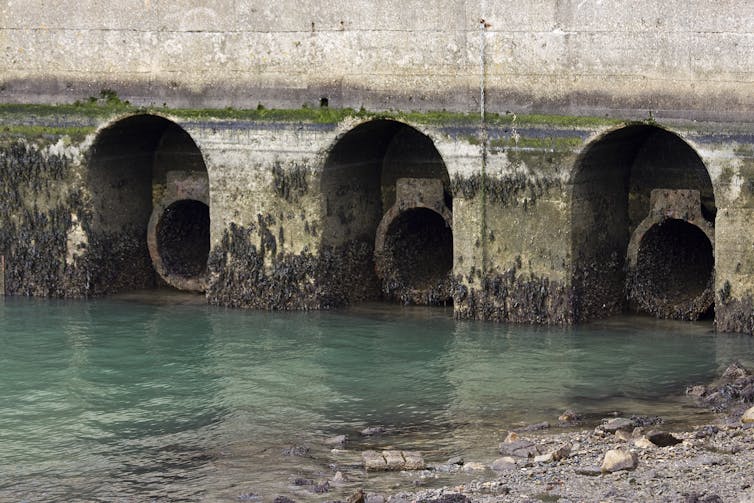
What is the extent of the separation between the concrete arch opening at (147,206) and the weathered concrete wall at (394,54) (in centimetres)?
111

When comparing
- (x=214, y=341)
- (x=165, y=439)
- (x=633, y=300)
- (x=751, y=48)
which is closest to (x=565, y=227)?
(x=633, y=300)

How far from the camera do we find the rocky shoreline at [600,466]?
1388cm

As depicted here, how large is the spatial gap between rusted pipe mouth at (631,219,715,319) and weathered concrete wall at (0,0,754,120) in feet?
7.15

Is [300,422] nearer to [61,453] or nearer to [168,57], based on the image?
[61,453]

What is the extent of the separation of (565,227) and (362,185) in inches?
127

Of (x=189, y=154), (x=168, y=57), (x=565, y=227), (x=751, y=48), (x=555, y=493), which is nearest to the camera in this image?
(x=555, y=493)

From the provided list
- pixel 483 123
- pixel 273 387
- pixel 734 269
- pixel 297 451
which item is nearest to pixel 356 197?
pixel 483 123

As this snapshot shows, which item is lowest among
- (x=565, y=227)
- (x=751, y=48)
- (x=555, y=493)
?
(x=555, y=493)

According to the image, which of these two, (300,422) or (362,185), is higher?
(362,185)

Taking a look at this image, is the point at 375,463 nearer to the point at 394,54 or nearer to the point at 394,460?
the point at 394,460

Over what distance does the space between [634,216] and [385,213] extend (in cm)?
320

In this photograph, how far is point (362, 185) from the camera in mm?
22141

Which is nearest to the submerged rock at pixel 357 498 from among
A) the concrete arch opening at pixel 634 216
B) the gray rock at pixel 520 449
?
the gray rock at pixel 520 449

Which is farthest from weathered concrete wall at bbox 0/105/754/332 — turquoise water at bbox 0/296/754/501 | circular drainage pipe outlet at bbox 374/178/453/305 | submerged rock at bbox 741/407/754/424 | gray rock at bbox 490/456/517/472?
gray rock at bbox 490/456/517/472
